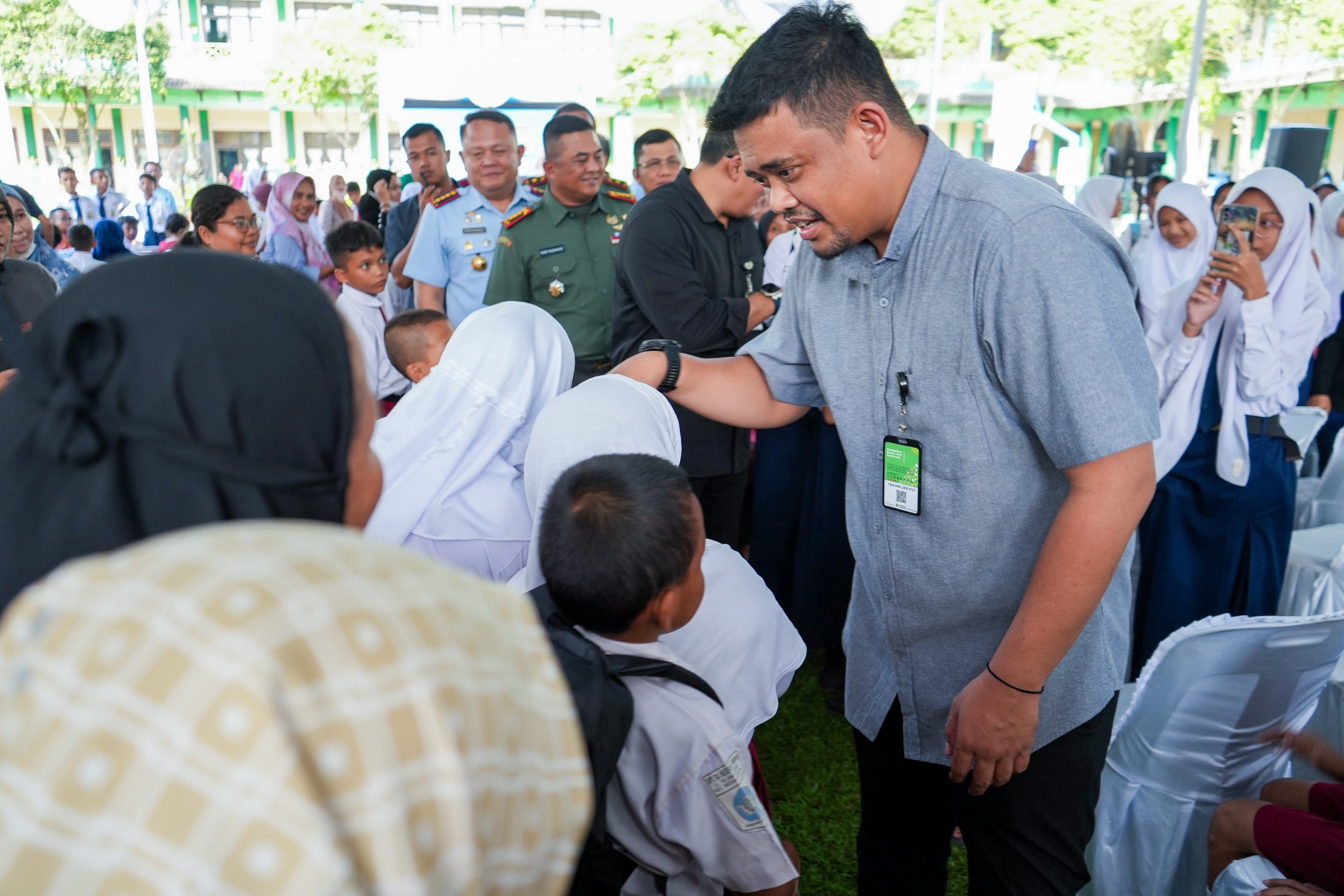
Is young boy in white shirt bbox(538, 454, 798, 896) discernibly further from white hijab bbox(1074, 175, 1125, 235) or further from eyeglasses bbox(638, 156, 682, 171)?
white hijab bbox(1074, 175, 1125, 235)

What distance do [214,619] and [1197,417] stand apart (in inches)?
136

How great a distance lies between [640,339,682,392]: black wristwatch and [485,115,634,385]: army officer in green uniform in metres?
1.94

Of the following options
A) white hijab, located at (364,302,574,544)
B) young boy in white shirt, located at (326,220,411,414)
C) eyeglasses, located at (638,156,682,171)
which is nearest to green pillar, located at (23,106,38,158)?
eyeglasses, located at (638,156,682,171)

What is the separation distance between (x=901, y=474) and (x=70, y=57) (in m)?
26.6

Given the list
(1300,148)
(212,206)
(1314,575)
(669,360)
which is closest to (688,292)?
(669,360)

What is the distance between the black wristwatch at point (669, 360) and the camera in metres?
1.91

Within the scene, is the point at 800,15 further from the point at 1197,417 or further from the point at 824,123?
the point at 1197,417

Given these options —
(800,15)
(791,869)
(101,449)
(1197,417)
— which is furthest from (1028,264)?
(1197,417)

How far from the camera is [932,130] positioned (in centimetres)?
160

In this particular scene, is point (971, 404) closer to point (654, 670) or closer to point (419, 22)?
point (654, 670)

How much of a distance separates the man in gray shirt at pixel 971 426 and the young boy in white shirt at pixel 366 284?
8.77ft

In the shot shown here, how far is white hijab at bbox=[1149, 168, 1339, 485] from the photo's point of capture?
10.3 ft

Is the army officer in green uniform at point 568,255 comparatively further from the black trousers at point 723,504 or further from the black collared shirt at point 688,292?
the black trousers at point 723,504

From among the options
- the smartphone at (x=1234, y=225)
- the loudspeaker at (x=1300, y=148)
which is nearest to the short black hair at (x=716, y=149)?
the smartphone at (x=1234, y=225)
